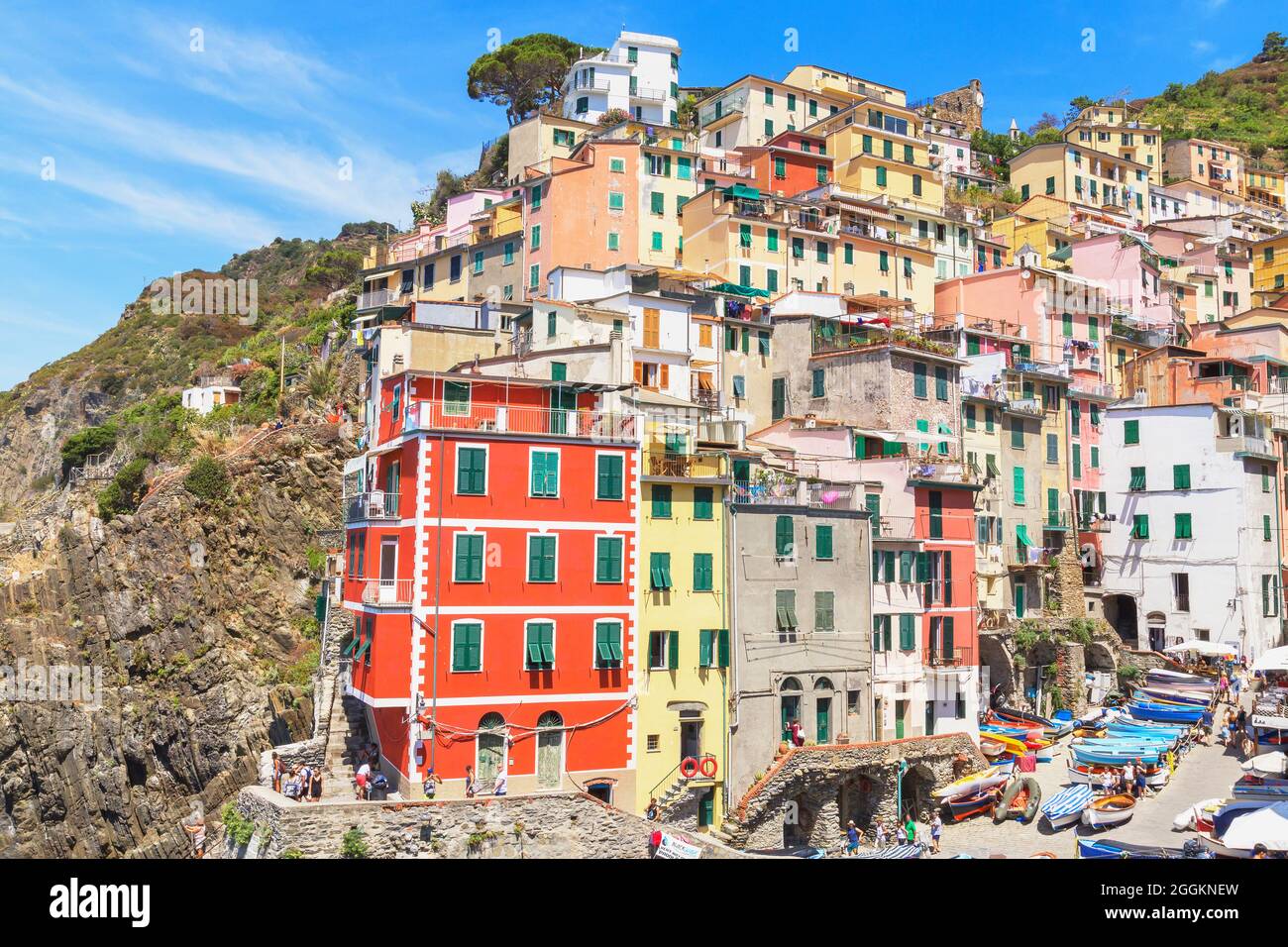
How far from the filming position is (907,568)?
46188 millimetres

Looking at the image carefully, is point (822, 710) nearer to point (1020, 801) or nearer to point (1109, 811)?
point (1020, 801)

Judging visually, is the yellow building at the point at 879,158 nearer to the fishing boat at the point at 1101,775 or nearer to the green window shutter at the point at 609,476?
the fishing boat at the point at 1101,775

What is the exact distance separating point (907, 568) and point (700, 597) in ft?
36.1

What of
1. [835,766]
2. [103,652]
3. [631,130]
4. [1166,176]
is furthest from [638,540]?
[1166,176]

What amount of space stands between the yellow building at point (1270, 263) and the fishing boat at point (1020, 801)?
69.9 meters

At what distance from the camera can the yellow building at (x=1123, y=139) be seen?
110438 mm

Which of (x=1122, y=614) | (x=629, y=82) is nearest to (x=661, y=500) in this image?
(x=1122, y=614)

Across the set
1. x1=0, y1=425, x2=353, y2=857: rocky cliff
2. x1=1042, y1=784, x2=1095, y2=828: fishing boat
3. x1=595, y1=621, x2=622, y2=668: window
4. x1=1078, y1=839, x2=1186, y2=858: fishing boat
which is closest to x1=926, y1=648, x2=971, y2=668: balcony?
x1=1042, y1=784, x2=1095, y2=828: fishing boat

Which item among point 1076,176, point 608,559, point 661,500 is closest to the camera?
point 608,559

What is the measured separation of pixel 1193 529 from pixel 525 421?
39466 millimetres

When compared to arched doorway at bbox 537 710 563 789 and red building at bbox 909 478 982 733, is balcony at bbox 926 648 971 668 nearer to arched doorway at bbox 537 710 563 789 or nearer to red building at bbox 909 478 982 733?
red building at bbox 909 478 982 733

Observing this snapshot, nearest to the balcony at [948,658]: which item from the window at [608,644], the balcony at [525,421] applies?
the window at [608,644]

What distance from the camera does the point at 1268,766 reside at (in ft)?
129
